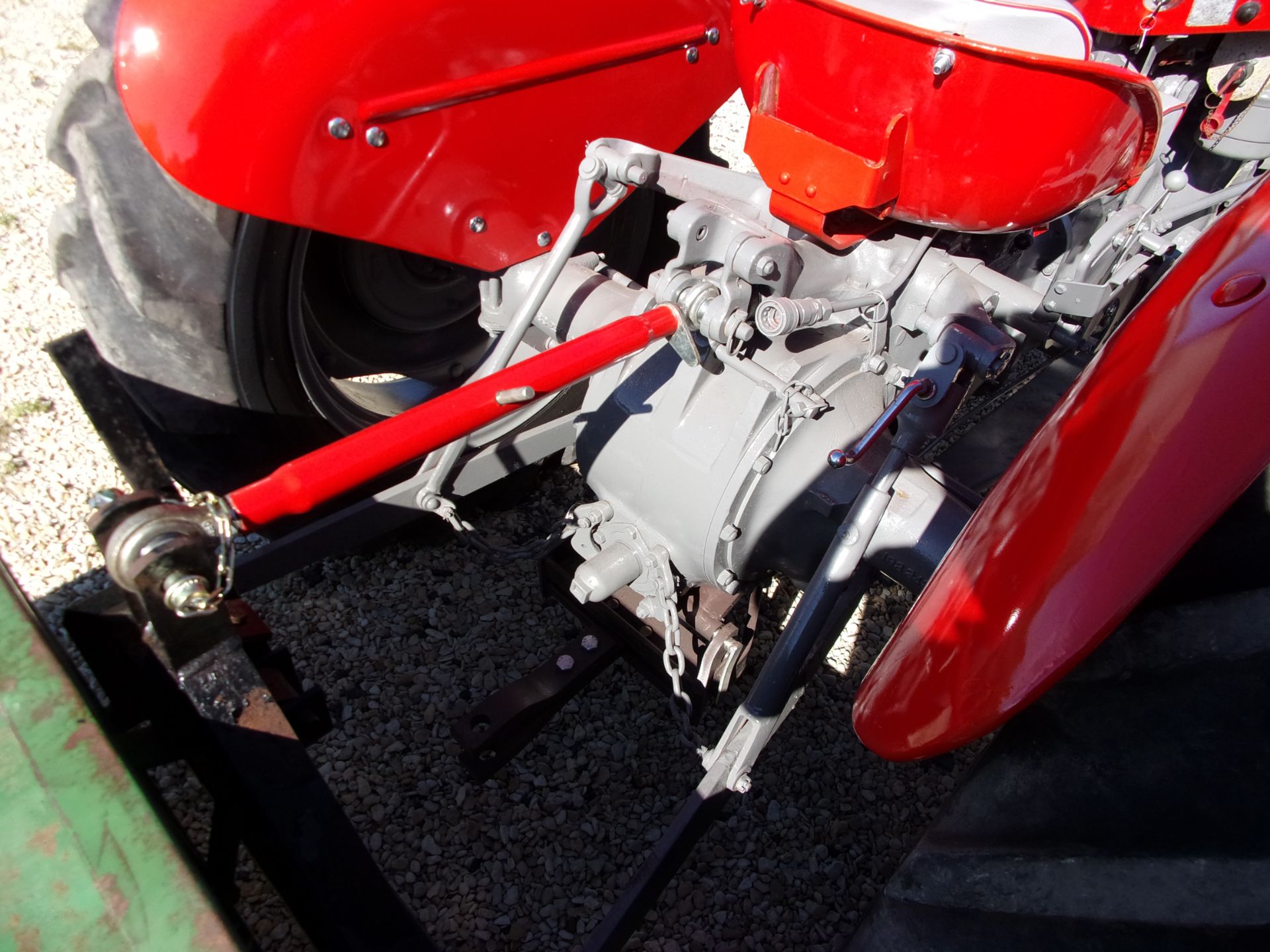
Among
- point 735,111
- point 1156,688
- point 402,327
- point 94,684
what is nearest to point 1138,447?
point 1156,688

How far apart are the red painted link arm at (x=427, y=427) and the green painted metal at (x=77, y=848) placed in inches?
11.8

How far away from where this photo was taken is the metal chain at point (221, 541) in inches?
37.9

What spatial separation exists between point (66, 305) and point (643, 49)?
7.18 feet

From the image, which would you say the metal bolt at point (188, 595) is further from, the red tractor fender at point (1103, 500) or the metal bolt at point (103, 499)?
the red tractor fender at point (1103, 500)

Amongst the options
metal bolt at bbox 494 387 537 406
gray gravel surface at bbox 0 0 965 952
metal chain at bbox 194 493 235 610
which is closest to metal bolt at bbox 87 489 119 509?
metal chain at bbox 194 493 235 610

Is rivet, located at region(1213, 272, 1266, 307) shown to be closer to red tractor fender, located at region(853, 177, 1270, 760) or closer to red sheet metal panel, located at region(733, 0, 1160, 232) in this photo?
red tractor fender, located at region(853, 177, 1270, 760)

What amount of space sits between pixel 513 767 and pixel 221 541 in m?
1.12

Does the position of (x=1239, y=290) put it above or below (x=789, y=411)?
below

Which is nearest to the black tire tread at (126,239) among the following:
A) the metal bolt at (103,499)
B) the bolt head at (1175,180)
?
the metal bolt at (103,499)

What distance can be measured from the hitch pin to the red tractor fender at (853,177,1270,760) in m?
0.24

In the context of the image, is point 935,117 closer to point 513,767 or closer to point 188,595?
point 188,595

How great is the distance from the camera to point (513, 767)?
6.22ft

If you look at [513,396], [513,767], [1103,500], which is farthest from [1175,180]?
[513,767]

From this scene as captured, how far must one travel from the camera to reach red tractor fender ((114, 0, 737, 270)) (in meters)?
1.23
